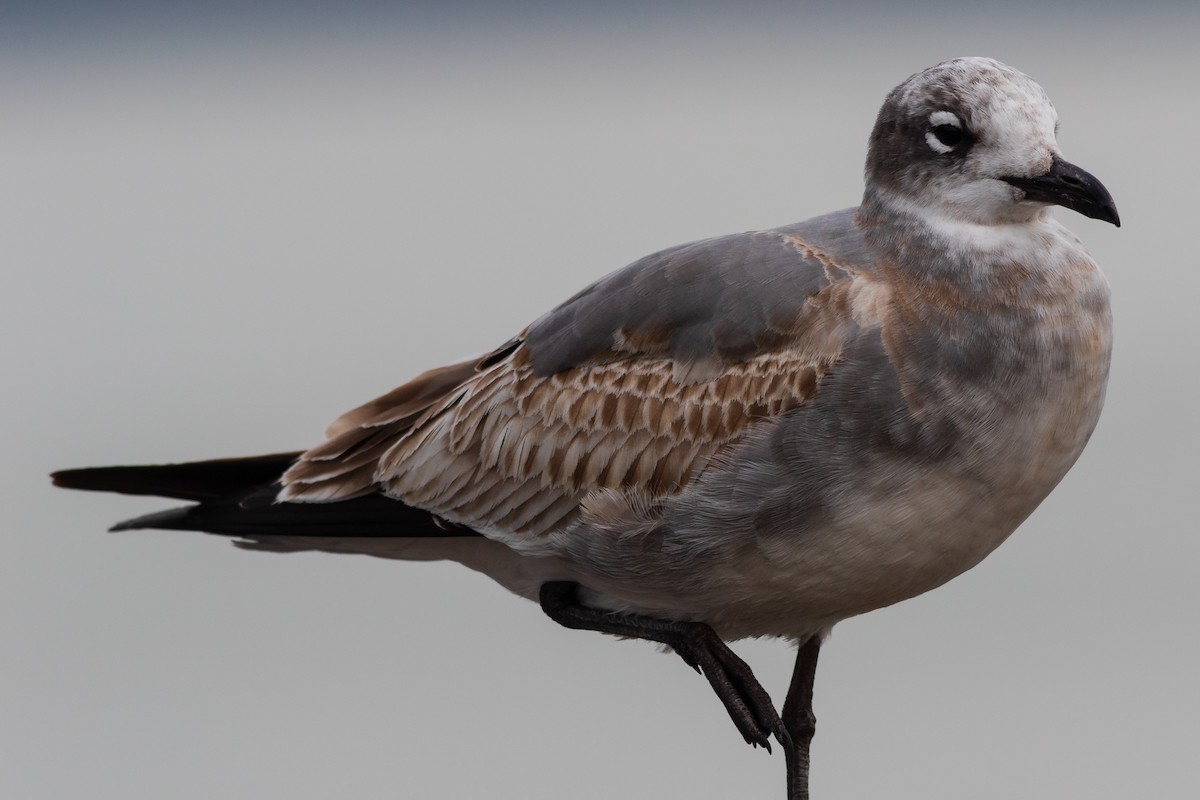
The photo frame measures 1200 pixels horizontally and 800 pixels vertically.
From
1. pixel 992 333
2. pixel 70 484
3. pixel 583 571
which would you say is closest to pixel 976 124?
pixel 992 333

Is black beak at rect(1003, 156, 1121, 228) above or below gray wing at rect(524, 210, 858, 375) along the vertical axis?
above

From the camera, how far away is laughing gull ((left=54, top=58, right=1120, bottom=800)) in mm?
4832

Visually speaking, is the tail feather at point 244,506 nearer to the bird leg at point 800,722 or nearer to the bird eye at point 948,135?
the bird leg at point 800,722

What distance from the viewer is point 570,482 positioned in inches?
214

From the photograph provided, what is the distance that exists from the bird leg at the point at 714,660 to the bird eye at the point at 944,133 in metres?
1.67

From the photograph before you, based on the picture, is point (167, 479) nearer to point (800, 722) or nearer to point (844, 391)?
point (800, 722)

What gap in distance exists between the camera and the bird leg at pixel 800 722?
6047mm

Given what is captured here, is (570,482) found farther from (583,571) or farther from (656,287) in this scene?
(656,287)

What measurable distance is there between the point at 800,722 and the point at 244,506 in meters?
2.10

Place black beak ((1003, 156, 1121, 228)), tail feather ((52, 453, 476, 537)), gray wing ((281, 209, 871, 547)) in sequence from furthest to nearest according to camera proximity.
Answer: tail feather ((52, 453, 476, 537)) → gray wing ((281, 209, 871, 547)) → black beak ((1003, 156, 1121, 228))

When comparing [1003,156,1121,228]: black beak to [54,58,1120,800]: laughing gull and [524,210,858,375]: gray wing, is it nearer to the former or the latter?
[54,58,1120,800]: laughing gull

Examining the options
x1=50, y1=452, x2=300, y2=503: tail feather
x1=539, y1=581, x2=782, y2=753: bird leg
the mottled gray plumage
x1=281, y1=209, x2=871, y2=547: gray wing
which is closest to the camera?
the mottled gray plumage

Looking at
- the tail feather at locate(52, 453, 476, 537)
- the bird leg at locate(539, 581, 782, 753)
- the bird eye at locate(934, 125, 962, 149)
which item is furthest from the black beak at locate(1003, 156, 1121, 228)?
the tail feather at locate(52, 453, 476, 537)

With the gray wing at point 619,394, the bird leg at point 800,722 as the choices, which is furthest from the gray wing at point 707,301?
the bird leg at point 800,722
